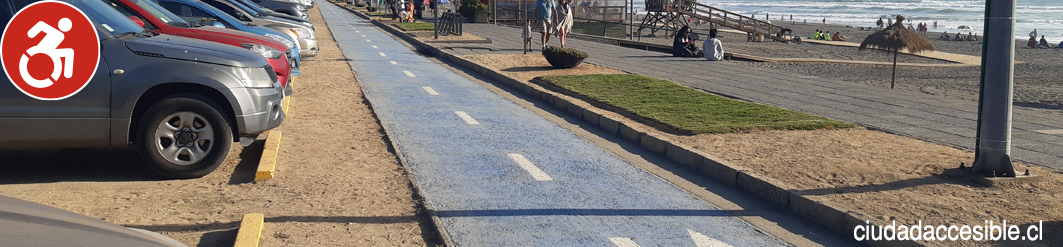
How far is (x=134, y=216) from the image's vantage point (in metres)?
5.69

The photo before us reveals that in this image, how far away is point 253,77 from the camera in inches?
282

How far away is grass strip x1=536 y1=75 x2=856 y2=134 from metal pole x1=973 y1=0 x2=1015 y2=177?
2810 millimetres

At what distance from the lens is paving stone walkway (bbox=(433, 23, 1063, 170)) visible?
8.79 meters

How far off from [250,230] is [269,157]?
233cm

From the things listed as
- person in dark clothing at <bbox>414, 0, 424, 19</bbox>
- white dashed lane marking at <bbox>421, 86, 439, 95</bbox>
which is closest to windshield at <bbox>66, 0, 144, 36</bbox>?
white dashed lane marking at <bbox>421, 86, 439, 95</bbox>

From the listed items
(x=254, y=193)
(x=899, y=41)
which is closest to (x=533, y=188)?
(x=254, y=193)

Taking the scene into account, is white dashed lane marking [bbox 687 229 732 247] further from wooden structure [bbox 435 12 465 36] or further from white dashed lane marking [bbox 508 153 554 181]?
wooden structure [bbox 435 12 465 36]

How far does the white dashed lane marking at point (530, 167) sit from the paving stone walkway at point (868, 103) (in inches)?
158

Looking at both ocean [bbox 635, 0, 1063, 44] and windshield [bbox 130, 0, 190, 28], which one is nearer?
windshield [bbox 130, 0, 190, 28]

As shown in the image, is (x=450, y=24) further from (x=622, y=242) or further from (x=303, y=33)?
(x=622, y=242)

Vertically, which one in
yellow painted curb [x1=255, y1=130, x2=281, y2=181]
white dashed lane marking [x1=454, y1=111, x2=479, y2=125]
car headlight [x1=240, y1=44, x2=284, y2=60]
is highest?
car headlight [x1=240, y1=44, x2=284, y2=60]

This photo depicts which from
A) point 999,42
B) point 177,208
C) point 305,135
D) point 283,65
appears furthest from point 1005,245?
point 283,65

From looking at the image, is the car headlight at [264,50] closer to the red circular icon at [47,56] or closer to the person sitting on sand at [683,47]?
the red circular icon at [47,56]

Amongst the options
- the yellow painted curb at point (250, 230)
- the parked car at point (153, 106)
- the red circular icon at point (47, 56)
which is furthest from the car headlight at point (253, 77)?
the yellow painted curb at point (250, 230)
